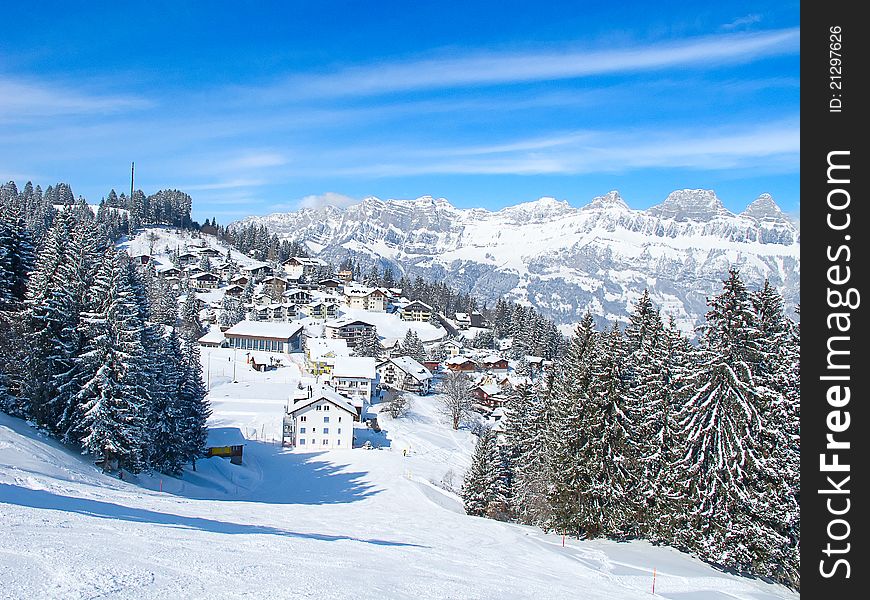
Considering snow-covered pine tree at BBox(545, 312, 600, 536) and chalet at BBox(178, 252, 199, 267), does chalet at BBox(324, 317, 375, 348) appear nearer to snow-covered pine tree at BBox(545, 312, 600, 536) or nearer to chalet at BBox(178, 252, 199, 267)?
chalet at BBox(178, 252, 199, 267)

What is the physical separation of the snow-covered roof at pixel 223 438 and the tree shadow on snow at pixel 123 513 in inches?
1098

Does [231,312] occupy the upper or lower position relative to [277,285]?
lower

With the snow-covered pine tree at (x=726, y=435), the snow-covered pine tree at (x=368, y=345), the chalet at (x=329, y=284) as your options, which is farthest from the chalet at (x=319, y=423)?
the chalet at (x=329, y=284)

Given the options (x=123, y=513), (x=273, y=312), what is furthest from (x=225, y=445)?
(x=273, y=312)

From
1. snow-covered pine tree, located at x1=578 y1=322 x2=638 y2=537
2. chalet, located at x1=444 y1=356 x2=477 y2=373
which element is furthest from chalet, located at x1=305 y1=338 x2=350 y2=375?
snow-covered pine tree, located at x1=578 y1=322 x2=638 y2=537

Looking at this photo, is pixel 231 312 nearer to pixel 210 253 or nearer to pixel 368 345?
pixel 368 345

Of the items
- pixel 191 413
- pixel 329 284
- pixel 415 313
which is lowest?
pixel 191 413

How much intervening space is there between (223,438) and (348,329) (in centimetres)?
6747

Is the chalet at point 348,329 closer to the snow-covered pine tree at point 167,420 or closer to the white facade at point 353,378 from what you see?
the white facade at point 353,378

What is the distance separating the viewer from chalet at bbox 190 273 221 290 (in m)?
135

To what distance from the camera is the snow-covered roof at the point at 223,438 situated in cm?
4362

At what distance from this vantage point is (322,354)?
83.4 meters

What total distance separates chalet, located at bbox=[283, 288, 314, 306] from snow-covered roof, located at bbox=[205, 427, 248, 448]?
83.6m
